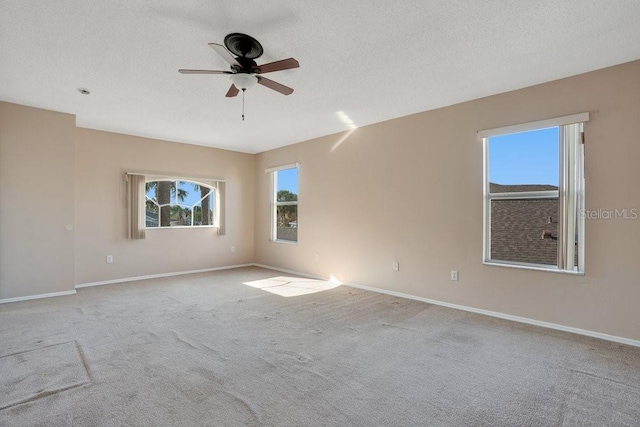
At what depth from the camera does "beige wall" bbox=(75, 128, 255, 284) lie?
508 cm

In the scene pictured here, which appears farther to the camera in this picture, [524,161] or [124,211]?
[124,211]

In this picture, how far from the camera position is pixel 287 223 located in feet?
21.6

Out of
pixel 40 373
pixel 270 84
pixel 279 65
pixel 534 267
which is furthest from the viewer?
pixel 534 267

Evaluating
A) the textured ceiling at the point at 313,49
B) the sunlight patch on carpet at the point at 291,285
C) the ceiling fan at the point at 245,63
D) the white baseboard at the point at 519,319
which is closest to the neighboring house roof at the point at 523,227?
the white baseboard at the point at 519,319

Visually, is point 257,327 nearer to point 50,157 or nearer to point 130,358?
point 130,358

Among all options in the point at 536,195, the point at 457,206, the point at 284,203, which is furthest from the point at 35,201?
the point at 536,195

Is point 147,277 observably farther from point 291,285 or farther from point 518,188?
point 518,188

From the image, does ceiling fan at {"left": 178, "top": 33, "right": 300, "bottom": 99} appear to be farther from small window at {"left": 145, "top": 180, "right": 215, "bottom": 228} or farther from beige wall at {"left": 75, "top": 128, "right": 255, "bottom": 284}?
small window at {"left": 145, "top": 180, "right": 215, "bottom": 228}

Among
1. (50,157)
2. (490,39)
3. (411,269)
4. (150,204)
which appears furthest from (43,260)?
(490,39)

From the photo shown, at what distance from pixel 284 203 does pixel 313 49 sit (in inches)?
164

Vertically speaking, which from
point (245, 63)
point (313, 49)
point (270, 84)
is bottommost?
point (270, 84)

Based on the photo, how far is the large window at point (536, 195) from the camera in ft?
10.3

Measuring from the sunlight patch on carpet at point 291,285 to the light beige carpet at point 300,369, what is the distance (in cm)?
82

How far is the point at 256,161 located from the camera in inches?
284
